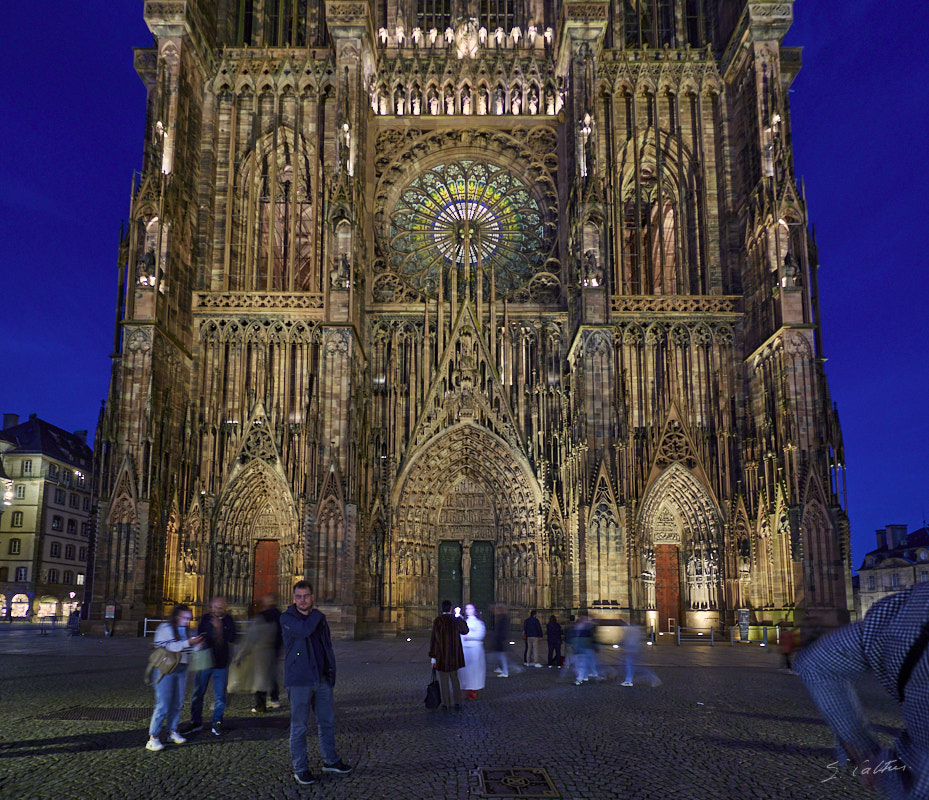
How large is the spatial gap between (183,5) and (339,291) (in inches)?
472

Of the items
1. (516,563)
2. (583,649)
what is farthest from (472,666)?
(516,563)

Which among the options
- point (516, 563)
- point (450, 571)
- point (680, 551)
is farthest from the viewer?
point (450, 571)

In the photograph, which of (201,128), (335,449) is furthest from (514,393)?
(201,128)

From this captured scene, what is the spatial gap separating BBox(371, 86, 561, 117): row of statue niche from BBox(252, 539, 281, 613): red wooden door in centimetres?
1715

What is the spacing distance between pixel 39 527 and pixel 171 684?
205 ft

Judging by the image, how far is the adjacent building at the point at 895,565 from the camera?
75812 millimetres

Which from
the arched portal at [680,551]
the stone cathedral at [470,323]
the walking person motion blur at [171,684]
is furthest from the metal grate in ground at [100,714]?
the arched portal at [680,551]

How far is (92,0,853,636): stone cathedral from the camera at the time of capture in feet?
87.5

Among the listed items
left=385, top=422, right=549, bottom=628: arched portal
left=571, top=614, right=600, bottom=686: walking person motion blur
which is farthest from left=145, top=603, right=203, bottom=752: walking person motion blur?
left=385, top=422, right=549, bottom=628: arched portal

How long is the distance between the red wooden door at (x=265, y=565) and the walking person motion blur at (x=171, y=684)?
21.3 metres

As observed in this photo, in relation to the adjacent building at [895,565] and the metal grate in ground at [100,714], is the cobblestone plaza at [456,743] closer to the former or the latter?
the metal grate in ground at [100,714]

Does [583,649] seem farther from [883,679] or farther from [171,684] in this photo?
[883,679]

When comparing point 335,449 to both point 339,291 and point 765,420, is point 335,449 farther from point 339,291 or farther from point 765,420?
point 765,420

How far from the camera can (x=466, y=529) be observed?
100ft
